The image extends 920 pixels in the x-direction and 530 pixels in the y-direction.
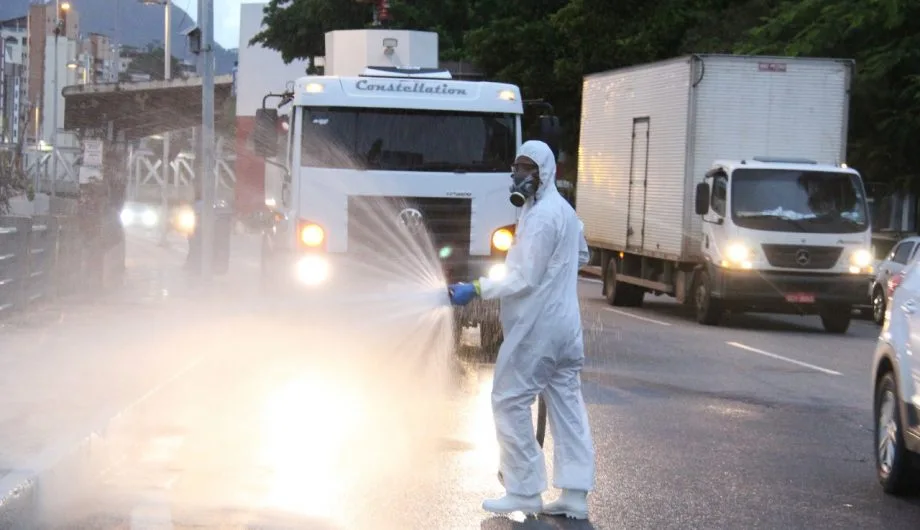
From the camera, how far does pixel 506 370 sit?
7.17m

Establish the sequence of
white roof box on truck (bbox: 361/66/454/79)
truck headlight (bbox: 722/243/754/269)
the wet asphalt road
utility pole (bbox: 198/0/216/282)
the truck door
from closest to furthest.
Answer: the wet asphalt road, white roof box on truck (bbox: 361/66/454/79), utility pole (bbox: 198/0/216/282), truck headlight (bbox: 722/243/754/269), the truck door

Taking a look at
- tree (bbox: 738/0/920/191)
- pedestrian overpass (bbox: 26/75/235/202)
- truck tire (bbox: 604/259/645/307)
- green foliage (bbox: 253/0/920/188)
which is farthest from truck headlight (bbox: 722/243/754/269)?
pedestrian overpass (bbox: 26/75/235/202)

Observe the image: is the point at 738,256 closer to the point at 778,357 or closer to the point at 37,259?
the point at 778,357

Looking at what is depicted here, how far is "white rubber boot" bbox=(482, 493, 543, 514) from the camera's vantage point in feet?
23.5

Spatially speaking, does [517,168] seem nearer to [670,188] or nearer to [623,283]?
[670,188]

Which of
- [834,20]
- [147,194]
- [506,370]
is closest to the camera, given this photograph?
[506,370]

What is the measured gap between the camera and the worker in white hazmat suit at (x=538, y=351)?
7133 mm

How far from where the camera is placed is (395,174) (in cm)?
1466

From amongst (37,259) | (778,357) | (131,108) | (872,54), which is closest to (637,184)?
(872,54)

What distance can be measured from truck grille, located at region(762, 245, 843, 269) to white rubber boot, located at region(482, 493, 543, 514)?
13.6 meters

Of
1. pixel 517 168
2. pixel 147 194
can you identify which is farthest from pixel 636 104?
pixel 147 194

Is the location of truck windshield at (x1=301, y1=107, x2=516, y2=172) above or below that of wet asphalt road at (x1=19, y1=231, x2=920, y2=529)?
above

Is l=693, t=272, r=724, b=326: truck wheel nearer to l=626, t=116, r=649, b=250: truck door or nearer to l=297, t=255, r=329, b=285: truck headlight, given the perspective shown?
l=626, t=116, r=649, b=250: truck door

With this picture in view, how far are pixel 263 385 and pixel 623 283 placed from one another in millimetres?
13471
